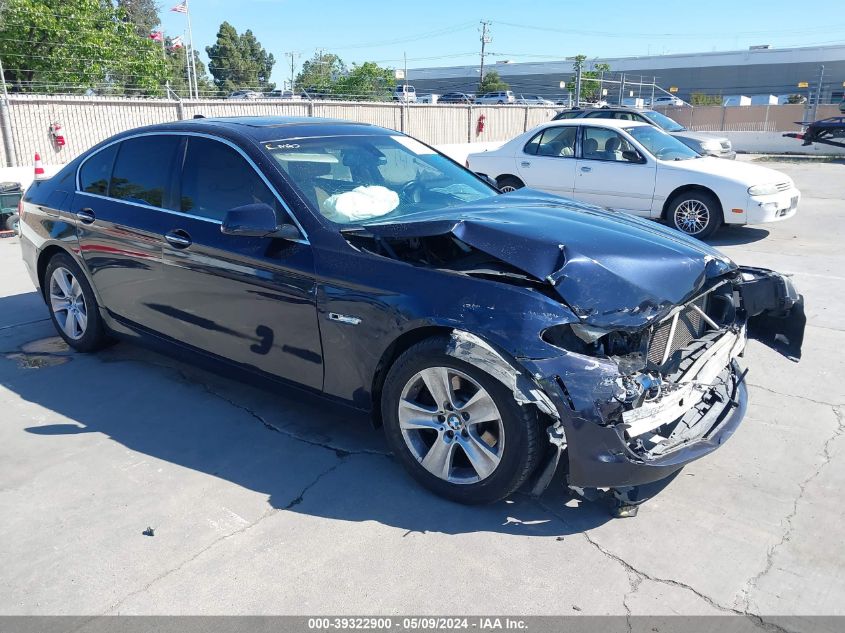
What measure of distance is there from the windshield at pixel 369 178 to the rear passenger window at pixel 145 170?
0.88 m

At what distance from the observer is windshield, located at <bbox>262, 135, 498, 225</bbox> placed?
3.95 meters

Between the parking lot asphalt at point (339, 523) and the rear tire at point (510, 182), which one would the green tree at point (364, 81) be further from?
the parking lot asphalt at point (339, 523)

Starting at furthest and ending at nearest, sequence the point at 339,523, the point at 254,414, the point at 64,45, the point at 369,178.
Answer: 1. the point at 64,45
2. the point at 254,414
3. the point at 369,178
4. the point at 339,523

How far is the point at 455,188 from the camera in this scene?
15.3 ft

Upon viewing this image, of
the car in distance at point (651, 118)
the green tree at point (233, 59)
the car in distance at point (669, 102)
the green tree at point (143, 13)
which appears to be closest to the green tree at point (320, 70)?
the green tree at point (233, 59)

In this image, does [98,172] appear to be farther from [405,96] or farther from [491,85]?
[491,85]

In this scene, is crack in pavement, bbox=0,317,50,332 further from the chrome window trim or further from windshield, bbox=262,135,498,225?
windshield, bbox=262,135,498,225

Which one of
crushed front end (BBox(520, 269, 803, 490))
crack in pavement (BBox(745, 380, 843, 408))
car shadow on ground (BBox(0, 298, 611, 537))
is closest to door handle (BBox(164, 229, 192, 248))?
car shadow on ground (BBox(0, 298, 611, 537))

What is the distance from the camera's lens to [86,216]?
4.99 meters

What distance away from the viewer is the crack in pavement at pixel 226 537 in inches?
110

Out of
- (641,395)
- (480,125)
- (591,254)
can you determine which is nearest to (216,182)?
(591,254)

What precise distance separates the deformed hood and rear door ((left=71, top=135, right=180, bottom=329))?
5.39 feet

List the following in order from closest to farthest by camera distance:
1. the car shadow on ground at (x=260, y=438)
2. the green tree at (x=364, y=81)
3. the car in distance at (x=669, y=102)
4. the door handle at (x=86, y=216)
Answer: the car shadow on ground at (x=260, y=438), the door handle at (x=86, y=216), the car in distance at (x=669, y=102), the green tree at (x=364, y=81)

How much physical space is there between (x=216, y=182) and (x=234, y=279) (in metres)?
0.66
